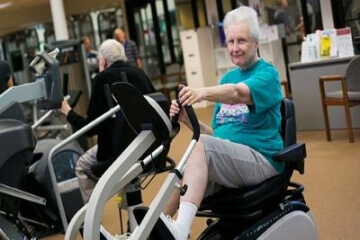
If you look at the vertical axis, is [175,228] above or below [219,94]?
below

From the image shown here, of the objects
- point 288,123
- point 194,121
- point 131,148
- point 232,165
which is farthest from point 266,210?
point 131,148

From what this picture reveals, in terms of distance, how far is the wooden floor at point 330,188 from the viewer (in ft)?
11.3

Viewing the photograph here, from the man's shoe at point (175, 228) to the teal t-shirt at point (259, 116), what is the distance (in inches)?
25.4

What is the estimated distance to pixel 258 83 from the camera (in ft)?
8.08

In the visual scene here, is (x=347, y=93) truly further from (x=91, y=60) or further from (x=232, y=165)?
(x=91, y=60)

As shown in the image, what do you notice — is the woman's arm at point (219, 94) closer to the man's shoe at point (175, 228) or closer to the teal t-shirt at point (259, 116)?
the teal t-shirt at point (259, 116)

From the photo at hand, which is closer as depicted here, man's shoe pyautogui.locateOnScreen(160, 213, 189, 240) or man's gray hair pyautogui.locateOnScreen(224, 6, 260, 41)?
man's shoe pyautogui.locateOnScreen(160, 213, 189, 240)

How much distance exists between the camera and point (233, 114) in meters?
2.68

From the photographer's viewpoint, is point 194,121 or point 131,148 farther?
point 194,121

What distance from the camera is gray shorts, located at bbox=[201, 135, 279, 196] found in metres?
2.37

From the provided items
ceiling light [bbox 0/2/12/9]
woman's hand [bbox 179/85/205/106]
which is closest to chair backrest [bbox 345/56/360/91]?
woman's hand [bbox 179/85/205/106]

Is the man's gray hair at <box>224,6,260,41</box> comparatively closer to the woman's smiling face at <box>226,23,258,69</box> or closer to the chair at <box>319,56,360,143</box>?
the woman's smiling face at <box>226,23,258,69</box>

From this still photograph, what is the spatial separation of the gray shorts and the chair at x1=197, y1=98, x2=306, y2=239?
3 centimetres

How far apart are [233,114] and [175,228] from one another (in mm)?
800
